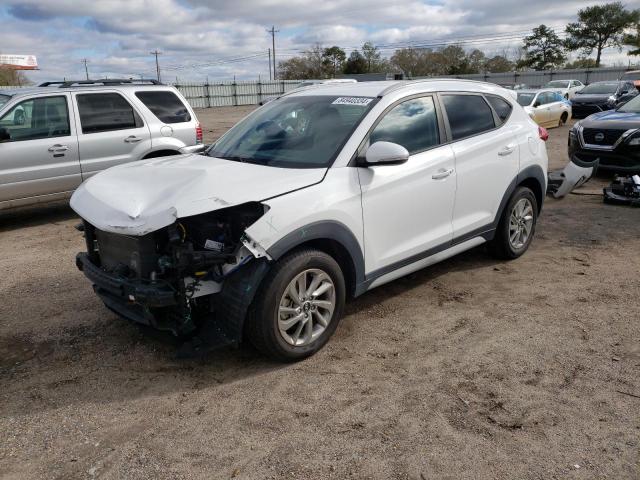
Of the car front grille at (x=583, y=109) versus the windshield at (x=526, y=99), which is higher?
the windshield at (x=526, y=99)

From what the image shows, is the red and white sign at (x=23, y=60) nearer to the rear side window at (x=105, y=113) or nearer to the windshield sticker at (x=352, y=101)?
the rear side window at (x=105, y=113)

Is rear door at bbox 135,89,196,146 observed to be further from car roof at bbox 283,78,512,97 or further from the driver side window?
car roof at bbox 283,78,512,97

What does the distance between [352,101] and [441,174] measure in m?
0.96

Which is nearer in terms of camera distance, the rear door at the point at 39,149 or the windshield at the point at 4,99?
the rear door at the point at 39,149

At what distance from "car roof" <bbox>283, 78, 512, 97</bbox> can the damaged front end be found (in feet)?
5.16

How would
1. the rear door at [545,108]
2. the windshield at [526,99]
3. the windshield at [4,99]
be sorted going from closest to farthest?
the windshield at [4,99] → the windshield at [526,99] → the rear door at [545,108]

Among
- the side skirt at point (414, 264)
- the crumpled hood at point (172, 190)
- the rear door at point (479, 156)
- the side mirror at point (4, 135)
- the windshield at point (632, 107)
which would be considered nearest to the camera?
the crumpled hood at point (172, 190)

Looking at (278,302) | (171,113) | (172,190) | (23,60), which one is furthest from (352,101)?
(23,60)

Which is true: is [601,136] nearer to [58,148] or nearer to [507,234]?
[507,234]

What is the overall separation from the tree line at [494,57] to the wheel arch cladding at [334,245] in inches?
2338

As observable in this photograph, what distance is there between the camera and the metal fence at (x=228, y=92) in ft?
141

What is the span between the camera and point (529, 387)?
11.2ft

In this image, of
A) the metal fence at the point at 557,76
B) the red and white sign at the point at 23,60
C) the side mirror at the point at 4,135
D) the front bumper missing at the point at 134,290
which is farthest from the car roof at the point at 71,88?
the red and white sign at the point at 23,60

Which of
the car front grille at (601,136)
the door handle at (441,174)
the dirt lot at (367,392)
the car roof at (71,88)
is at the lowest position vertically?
the dirt lot at (367,392)
